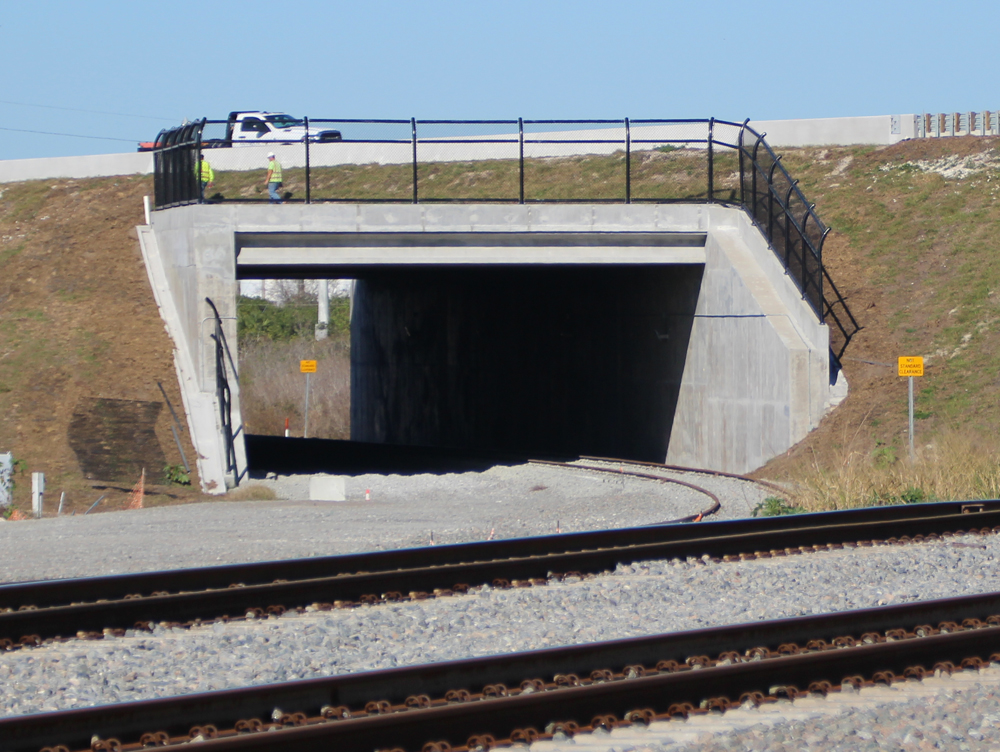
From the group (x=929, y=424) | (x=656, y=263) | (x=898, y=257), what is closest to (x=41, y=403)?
(x=656, y=263)

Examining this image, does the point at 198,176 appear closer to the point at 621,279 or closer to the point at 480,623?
the point at 621,279

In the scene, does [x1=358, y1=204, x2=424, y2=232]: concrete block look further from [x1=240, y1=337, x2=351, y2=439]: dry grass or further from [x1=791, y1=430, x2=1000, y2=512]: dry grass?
[x1=240, y1=337, x2=351, y2=439]: dry grass

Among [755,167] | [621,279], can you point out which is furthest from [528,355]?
[755,167]

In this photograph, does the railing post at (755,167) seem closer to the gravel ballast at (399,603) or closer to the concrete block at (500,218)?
the concrete block at (500,218)

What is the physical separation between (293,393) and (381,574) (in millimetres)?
39771

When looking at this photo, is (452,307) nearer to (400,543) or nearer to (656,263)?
(656,263)

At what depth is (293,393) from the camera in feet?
157

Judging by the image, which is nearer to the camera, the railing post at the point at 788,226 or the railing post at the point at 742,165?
the railing post at the point at 788,226

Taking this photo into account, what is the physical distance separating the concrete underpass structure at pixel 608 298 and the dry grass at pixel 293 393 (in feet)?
65.2

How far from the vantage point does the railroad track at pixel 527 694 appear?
5.32 meters

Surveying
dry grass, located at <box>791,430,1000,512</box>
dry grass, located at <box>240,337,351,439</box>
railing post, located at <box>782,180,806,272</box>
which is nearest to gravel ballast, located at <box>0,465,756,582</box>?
dry grass, located at <box>791,430,1000,512</box>

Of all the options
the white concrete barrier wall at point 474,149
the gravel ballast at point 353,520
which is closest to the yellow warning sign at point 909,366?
the gravel ballast at point 353,520

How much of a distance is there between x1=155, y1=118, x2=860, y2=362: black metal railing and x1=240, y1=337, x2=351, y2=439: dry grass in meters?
11.3

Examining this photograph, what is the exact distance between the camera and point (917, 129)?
1223 inches
